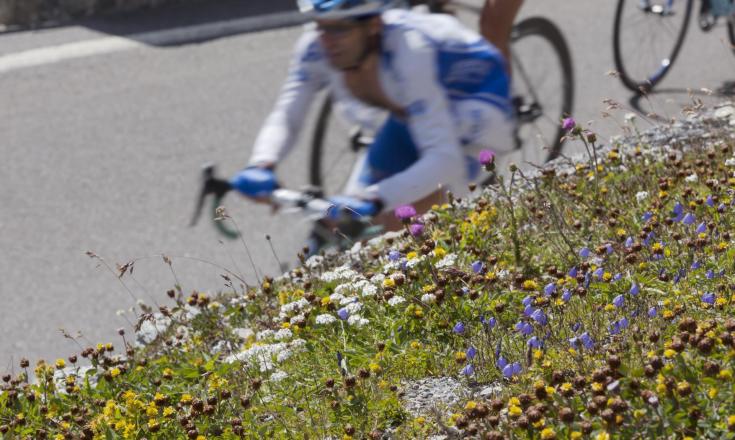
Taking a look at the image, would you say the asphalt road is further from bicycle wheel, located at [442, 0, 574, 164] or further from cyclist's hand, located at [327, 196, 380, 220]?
cyclist's hand, located at [327, 196, 380, 220]

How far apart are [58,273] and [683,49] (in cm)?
554

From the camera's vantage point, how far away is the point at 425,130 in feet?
16.3

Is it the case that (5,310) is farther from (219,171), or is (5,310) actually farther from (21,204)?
(219,171)

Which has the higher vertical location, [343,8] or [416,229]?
[343,8]

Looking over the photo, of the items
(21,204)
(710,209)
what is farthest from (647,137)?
(21,204)

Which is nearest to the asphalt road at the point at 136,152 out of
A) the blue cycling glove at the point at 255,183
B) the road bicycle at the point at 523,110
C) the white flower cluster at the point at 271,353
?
the road bicycle at the point at 523,110

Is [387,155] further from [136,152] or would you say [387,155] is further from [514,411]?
[136,152]

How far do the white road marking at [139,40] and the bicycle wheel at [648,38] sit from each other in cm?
317

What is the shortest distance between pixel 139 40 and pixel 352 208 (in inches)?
273

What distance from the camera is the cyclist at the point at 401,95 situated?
193 inches

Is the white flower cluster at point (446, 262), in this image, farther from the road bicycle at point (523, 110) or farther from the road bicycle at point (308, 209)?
the road bicycle at point (523, 110)

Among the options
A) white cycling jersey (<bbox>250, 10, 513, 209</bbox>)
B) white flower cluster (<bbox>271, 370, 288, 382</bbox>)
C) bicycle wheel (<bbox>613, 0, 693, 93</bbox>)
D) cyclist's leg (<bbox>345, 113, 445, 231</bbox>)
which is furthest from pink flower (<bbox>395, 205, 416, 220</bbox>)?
Result: bicycle wheel (<bbox>613, 0, 693, 93</bbox>)

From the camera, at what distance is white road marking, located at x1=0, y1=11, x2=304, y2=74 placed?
10.5 m

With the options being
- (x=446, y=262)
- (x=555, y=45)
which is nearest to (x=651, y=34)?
(x=555, y=45)
